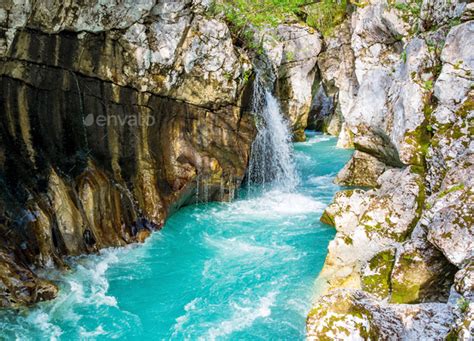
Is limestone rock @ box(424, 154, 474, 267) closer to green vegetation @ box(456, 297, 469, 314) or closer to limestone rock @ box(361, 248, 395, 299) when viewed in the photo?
green vegetation @ box(456, 297, 469, 314)

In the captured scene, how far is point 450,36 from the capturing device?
27.3 ft

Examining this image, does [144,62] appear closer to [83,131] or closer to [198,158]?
[83,131]

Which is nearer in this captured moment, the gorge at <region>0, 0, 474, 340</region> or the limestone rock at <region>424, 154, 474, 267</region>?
the limestone rock at <region>424, 154, 474, 267</region>

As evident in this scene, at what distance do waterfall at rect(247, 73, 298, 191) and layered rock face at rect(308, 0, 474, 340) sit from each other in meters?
4.11

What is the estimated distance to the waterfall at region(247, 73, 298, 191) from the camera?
15.6 meters

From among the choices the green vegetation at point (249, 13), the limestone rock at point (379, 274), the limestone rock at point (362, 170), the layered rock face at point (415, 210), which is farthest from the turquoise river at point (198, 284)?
the green vegetation at point (249, 13)

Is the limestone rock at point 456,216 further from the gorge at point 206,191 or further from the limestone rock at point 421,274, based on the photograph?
the limestone rock at point 421,274

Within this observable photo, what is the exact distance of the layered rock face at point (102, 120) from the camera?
9.43 metres

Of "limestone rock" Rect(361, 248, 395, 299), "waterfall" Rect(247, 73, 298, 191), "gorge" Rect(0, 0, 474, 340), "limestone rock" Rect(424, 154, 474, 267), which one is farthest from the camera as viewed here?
"waterfall" Rect(247, 73, 298, 191)

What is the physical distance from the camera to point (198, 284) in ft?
31.0

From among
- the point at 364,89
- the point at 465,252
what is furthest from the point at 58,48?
the point at 465,252

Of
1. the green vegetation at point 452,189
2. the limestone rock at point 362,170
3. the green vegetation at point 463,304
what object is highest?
the green vegetation at point 452,189

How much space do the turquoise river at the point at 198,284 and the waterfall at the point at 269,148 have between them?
287 centimetres

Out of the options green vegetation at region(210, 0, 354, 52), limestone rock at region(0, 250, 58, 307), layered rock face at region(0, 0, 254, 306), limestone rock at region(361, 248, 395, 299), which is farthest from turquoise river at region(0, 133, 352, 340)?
green vegetation at region(210, 0, 354, 52)
